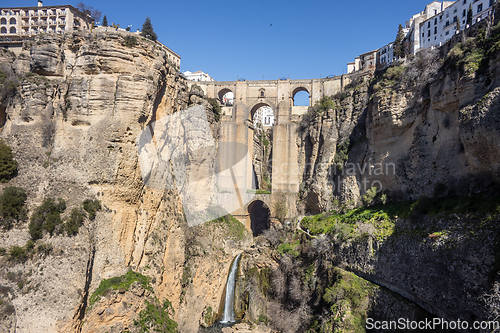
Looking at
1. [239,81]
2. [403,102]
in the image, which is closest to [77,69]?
[403,102]

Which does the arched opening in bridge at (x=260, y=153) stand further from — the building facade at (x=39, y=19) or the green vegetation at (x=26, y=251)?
the building facade at (x=39, y=19)

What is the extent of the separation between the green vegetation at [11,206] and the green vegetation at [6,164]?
78 centimetres

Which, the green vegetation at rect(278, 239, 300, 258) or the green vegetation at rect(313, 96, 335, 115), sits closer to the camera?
the green vegetation at rect(278, 239, 300, 258)

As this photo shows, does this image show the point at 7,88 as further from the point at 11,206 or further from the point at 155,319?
the point at 155,319

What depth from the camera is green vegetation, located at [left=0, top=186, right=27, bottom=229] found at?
11805mm

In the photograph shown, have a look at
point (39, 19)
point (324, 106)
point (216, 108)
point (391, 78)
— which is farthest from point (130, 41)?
point (39, 19)

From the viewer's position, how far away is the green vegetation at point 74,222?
1212cm

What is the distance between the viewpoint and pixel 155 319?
1427 centimetres

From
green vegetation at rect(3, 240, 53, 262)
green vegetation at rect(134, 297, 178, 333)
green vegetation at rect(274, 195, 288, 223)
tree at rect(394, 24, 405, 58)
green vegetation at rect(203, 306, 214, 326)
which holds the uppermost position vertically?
tree at rect(394, 24, 405, 58)

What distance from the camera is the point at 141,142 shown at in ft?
49.6

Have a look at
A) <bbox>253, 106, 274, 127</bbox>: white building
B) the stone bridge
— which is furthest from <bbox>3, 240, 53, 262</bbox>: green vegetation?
<bbox>253, 106, 274, 127</bbox>: white building

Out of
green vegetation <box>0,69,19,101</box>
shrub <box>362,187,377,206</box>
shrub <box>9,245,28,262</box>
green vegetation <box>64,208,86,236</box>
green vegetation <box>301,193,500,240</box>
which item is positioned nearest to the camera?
green vegetation <box>301,193,500,240</box>

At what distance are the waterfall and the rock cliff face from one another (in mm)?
3971

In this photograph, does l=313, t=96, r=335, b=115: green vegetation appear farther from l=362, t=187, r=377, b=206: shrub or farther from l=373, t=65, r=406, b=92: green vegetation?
l=362, t=187, r=377, b=206: shrub
